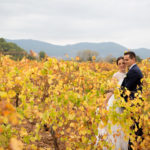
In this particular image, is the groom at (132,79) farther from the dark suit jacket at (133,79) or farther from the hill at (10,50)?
the hill at (10,50)

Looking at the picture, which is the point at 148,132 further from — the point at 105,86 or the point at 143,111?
the point at 105,86

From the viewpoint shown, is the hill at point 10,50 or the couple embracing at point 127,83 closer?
the couple embracing at point 127,83

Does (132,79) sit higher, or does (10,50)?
(10,50)

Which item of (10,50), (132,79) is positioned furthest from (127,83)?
(10,50)

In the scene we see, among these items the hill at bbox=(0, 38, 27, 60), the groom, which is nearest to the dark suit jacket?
the groom

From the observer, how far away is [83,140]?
2.43 m

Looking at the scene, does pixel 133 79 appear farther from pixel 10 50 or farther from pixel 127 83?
pixel 10 50

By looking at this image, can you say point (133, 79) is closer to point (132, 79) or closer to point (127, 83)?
point (132, 79)

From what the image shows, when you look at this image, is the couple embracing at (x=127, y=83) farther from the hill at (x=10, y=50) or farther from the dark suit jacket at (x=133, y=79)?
the hill at (x=10, y=50)

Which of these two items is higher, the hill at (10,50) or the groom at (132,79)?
the hill at (10,50)

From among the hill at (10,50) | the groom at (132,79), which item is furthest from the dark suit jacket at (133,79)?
the hill at (10,50)

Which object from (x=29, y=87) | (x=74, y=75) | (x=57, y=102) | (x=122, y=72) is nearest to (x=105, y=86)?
(x=122, y=72)

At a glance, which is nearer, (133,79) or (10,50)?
(133,79)

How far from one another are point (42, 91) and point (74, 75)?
1282 mm
